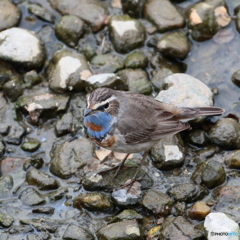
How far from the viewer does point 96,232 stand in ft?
23.0

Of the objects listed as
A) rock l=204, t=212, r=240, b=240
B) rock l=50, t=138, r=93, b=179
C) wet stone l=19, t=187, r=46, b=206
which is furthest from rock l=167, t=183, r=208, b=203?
wet stone l=19, t=187, r=46, b=206

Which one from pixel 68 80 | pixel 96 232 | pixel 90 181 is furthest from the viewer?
pixel 68 80

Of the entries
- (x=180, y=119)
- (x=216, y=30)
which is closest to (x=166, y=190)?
(x=180, y=119)

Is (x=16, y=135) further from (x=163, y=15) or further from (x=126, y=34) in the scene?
(x=163, y=15)

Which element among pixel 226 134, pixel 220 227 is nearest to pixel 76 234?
pixel 220 227

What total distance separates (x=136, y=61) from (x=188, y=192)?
3230 millimetres

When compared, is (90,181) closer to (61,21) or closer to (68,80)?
(68,80)

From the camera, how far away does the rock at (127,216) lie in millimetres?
6977

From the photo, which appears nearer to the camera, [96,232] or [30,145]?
[96,232]

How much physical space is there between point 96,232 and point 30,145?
7.08 feet

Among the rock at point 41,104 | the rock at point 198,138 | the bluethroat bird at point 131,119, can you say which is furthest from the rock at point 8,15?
the rock at point 198,138

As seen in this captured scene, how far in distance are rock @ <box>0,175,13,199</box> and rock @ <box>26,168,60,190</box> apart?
1.05ft

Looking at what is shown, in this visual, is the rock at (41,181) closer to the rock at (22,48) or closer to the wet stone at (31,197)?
the wet stone at (31,197)

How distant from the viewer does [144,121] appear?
7.53 m
